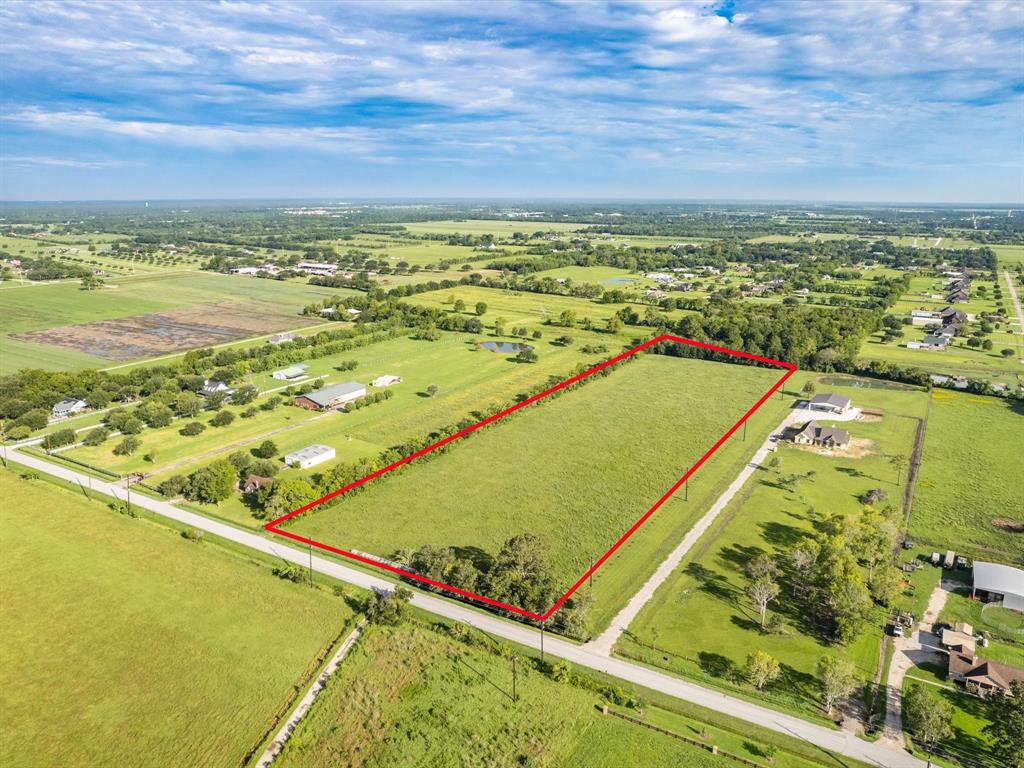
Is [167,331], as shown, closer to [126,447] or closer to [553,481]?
[126,447]

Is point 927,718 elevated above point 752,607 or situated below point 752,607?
above

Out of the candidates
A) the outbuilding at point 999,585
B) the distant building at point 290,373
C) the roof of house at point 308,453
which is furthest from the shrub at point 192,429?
the outbuilding at point 999,585

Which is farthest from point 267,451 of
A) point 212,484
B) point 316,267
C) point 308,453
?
point 316,267

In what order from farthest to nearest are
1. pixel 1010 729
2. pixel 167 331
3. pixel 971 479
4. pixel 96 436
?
pixel 167 331
pixel 96 436
pixel 971 479
pixel 1010 729

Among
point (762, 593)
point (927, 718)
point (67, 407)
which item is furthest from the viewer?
point (67, 407)

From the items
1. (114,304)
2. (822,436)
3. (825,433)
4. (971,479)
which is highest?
(114,304)

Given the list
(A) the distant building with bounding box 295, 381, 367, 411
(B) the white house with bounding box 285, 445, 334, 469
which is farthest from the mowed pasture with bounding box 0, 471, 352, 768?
(A) the distant building with bounding box 295, 381, 367, 411

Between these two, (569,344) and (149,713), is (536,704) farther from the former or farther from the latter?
(569,344)

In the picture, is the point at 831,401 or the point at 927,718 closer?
the point at 927,718

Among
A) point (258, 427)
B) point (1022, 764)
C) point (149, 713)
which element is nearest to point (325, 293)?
point (258, 427)
